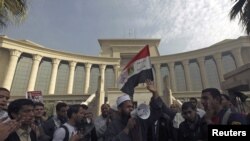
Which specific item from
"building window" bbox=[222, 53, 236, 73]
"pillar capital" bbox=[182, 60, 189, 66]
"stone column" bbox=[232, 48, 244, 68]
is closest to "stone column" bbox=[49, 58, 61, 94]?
"pillar capital" bbox=[182, 60, 189, 66]

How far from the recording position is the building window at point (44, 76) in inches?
1506

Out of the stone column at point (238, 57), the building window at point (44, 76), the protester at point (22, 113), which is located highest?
the stone column at point (238, 57)

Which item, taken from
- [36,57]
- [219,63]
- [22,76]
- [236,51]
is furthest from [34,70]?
[236,51]

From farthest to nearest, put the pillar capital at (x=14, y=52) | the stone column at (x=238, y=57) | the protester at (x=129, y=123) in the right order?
the stone column at (x=238, y=57) → the pillar capital at (x=14, y=52) → the protester at (x=129, y=123)

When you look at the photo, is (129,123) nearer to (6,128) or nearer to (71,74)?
(6,128)

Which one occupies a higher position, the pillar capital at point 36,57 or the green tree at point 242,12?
the pillar capital at point 36,57

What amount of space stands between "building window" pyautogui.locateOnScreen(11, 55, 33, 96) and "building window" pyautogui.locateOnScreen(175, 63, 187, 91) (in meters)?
23.6

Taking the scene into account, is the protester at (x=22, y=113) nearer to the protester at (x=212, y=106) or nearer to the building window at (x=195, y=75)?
the protester at (x=212, y=106)

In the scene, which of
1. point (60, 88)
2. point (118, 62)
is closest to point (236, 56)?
point (118, 62)

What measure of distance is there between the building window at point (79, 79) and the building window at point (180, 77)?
1581 cm

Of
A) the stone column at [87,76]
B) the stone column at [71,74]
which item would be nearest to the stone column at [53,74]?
the stone column at [71,74]

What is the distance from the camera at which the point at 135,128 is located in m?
3.61

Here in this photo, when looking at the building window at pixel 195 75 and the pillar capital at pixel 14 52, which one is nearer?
the pillar capital at pixel 14 52

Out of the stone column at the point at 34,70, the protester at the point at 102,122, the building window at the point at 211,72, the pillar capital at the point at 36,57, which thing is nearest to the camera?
the protester at the point at 102,122
